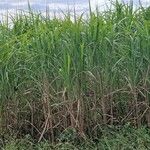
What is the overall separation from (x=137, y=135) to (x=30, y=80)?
1147mm

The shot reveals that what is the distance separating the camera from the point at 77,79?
4570mm

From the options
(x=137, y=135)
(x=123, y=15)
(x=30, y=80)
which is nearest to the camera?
(x=137, y=135)

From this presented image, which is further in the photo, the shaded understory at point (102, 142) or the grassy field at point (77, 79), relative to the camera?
the grassy field at point (77, 79)

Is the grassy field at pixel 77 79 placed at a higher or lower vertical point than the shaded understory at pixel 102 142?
higher

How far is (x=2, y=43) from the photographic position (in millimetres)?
5105

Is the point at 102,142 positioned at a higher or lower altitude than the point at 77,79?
lower

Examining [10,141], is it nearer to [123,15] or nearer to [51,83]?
[51,83]

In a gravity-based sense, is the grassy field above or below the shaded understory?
above

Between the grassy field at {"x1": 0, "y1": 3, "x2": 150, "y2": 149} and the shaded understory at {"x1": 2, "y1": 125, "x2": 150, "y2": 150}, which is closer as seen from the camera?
the shaded understory at {"x1": 2, "y1": 125, "x2": 150, "y2": 150}

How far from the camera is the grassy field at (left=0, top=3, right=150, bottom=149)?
4590 mm

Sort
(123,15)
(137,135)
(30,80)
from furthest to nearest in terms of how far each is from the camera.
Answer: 1. (123,15)
2. (30,80)
3. (137,135)

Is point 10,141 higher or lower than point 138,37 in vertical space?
lower

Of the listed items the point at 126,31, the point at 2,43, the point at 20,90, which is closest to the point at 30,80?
the point at 20,90

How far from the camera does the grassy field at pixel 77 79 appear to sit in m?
4.59
